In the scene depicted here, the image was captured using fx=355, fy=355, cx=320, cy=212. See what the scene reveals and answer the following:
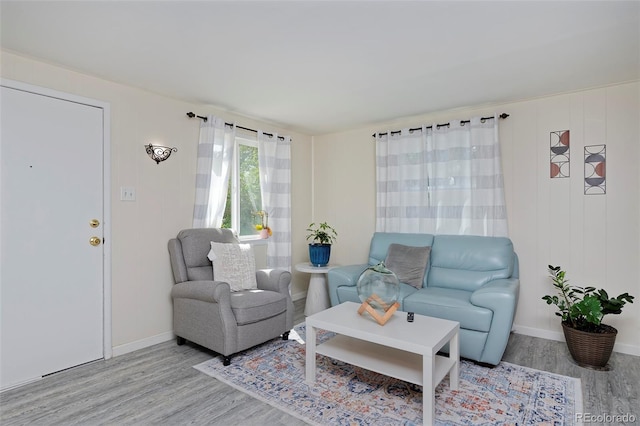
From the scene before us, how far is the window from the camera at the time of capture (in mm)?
3986

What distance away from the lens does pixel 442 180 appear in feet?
12.6

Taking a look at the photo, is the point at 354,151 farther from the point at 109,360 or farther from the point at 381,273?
the point at 109,360

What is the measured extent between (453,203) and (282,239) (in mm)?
2000

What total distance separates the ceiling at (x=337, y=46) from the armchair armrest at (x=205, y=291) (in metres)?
1.67

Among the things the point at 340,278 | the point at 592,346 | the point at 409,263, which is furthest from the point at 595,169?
the point at 340,278

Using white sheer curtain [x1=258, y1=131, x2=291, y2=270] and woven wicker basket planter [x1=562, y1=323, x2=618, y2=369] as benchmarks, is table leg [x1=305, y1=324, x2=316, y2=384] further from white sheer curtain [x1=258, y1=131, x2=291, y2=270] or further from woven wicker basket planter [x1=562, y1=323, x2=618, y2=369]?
woven wicker basket planter [x1=562, y1=323, x2=618, y2=369]

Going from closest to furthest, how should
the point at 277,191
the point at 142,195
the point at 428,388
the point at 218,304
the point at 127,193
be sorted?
the point at 428,388, the point at 218,304, the point at 127,193, the point at 142,195, the point at 277,191

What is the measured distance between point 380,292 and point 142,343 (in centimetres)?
216

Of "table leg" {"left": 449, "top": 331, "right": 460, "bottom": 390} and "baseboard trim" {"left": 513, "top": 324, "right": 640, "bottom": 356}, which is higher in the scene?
"table leg" {"left": 449, "top": 331, "right": 460, "bottom": 390}

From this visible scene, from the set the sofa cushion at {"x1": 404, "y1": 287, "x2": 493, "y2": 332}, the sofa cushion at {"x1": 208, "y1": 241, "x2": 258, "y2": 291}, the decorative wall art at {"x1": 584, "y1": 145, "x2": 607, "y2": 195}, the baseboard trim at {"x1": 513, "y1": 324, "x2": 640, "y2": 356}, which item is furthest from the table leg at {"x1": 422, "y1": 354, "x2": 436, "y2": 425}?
the decorative wall art at {"x1": 584, "y1": 145, "x2": 607, "y2": 195}

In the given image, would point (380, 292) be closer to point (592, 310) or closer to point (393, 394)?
point (393, 394)

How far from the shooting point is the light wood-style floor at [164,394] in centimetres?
205

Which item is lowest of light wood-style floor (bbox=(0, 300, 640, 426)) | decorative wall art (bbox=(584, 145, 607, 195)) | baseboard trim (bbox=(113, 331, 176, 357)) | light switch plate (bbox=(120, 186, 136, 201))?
light wood-style floor (bbox=(0, 300, 640, 426))

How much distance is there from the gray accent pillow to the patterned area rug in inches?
34.0
